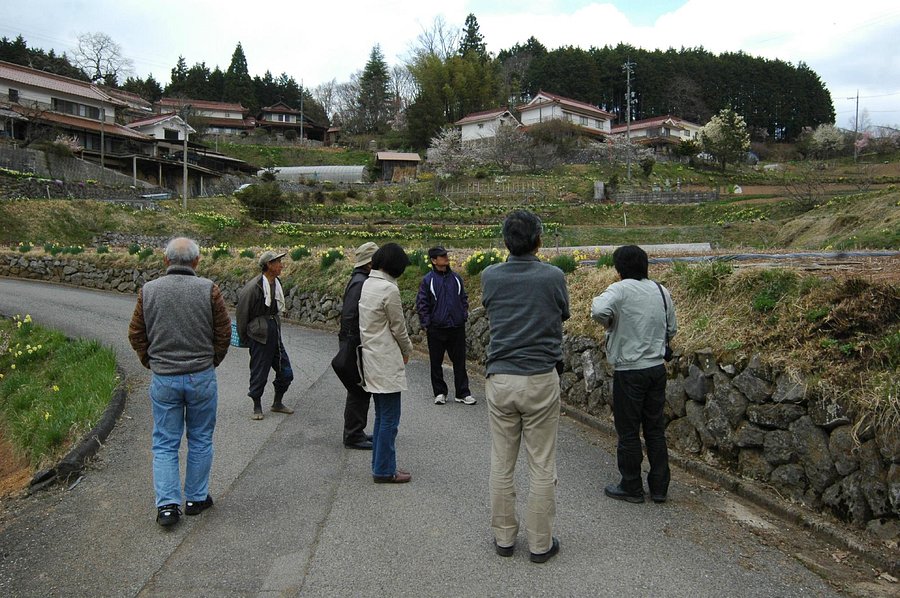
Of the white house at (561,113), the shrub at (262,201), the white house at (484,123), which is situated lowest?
the shrub at (262,201)

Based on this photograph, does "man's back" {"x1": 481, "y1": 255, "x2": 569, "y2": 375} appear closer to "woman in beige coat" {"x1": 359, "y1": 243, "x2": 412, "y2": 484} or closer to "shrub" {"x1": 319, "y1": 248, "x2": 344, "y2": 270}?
"woman in beige coat" {"x1": 359, "y1": 243, "x2": 412, "y2": 484}

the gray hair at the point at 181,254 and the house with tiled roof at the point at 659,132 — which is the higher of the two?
the house with tiled roof at the point at 659,132

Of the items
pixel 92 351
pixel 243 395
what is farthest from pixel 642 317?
pixel 92 351

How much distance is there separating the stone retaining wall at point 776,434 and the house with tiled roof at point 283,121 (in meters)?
77.9

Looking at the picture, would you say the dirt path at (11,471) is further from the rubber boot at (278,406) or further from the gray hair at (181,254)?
the gray hair at (181,254)

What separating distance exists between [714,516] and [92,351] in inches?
358

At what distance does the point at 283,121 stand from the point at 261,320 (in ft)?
258

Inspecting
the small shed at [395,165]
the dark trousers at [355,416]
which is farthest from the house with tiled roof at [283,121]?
the dark trousers at [355,416]

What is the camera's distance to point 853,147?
65625 millimetres

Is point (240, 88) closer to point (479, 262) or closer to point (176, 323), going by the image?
point (479, 262)

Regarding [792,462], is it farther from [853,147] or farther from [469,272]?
[853,147]

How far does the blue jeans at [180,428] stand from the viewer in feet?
14.1

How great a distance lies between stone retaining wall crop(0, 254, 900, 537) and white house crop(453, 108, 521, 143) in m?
58.7

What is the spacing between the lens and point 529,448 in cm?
374
